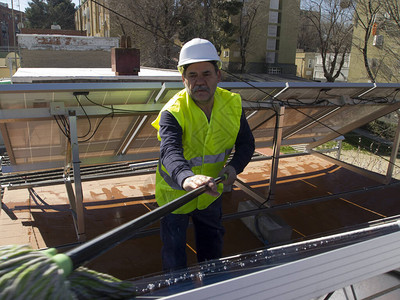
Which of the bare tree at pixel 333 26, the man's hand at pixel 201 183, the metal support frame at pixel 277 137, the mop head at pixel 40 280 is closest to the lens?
the mop head at pixel 40 280

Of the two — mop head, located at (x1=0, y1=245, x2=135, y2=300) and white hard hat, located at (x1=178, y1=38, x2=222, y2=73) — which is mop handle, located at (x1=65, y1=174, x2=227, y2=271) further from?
white hard hat, located at (x1=178, y1=38, x2=222, y2=73)

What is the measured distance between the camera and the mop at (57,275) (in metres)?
0.90

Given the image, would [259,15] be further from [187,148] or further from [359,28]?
[187,148]

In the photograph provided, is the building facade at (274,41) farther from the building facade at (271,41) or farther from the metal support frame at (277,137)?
the metal support frame at (277,137)

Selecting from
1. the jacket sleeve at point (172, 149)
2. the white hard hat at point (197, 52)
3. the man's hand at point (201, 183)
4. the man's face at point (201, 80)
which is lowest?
the man's hand at point (201, 183)

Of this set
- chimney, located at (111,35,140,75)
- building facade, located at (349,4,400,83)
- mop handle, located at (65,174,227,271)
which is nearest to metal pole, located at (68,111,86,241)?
mop handle, located at (65,174,227,271)

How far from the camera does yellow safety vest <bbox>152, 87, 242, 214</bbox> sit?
2182mm

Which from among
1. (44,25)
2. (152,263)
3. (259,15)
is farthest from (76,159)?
(44,25)

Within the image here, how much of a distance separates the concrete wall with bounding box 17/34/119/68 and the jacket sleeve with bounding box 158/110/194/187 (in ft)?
Answer: 39.1

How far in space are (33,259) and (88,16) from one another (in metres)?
46.8

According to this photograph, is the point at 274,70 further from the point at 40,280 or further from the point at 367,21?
the point at 40,280

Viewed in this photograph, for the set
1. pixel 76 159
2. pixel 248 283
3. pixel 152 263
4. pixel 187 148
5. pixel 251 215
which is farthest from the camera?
pixel 251 215

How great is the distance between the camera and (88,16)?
42.6 metres

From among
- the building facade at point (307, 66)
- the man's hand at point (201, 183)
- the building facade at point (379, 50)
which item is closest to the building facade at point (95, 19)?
the building facade at point (307, 66)
